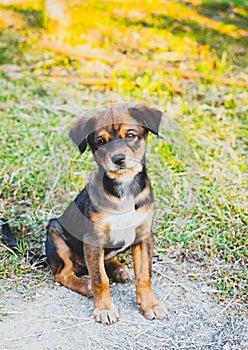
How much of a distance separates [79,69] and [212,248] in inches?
151

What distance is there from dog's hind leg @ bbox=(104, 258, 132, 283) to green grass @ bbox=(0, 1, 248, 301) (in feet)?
1.41

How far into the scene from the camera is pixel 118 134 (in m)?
3.63

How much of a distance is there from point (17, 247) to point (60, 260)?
1.58 feet

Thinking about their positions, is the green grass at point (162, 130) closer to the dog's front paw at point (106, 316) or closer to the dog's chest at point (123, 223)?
the dog's front paw at point (106, 316)

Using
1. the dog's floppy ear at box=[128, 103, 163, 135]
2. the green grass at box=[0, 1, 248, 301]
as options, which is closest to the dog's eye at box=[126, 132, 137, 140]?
the dog's floppy ear at box=[128, 103, 163, 135]

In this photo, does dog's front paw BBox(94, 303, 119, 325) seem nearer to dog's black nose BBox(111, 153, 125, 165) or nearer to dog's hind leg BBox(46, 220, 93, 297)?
dog's hind leg BBox(46, 220, 93, 297)

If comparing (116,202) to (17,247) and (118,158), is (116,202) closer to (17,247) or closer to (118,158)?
(118,158)

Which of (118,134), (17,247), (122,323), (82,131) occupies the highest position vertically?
(118,134)

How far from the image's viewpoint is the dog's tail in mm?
4414

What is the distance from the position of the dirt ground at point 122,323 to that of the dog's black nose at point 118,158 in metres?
1.05

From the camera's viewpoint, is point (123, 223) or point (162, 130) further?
point (162, 130)

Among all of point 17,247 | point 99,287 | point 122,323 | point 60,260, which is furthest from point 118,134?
point 17,247

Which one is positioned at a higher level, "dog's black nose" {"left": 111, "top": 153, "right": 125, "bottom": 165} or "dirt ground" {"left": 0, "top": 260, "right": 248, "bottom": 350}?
"dog's black nose" {"left": 111, "top": 153, "right": 125, "bottom": 165}

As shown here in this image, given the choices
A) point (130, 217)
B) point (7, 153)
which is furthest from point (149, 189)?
point (7, 153)
